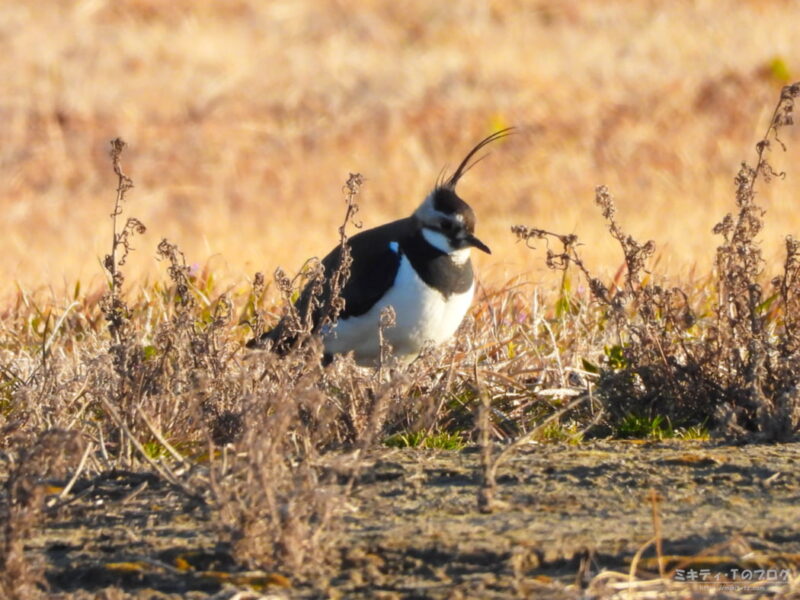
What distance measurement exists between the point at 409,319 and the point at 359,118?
8.65 metres

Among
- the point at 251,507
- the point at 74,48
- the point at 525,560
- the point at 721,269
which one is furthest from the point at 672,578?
the point at 74,48

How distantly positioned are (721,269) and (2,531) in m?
2.34

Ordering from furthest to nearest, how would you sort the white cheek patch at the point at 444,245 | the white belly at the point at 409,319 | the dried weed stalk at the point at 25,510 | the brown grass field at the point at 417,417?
the white cheek patch at the point at 444,245
the white belly at the point at 409,319
the brown grass field at the point at 417,417
the dried weed stalk at the point at 25,510

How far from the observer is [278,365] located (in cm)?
379

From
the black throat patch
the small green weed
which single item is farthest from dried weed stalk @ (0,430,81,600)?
the black throat patch

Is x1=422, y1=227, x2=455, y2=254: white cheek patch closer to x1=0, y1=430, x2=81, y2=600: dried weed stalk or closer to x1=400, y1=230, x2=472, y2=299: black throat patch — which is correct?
x1=400, y1=230, x2=472, y2=299: black throat patch

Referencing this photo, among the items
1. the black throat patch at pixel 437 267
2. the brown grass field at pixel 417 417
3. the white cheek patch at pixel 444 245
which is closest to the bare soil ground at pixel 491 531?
the brown grass field at pixel 417 417

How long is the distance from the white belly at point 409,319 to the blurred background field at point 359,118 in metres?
4.30

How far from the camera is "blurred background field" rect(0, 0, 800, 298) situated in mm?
11875

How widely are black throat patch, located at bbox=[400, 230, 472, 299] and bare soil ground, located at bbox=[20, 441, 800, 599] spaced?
162 cm

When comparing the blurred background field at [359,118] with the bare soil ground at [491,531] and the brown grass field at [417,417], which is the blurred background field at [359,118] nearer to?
the brown grass field at [417,417]

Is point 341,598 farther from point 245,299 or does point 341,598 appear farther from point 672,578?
point 245,299

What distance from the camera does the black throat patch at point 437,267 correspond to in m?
5.19

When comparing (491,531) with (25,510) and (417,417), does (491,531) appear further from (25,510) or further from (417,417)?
(417,417)
